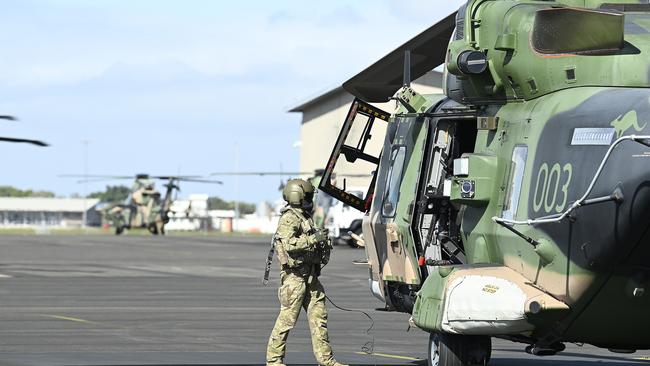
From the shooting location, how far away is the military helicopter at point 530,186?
31.1 ft

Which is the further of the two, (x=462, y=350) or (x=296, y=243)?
(x=296, y=243)

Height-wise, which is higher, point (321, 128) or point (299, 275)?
point (321, 128)

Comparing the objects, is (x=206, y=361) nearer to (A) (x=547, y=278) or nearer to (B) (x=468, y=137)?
(B) (x=468, y=137)

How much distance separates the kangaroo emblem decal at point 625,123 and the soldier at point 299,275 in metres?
3.83

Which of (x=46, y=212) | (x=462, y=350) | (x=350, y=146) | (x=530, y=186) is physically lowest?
(x=462, y=350)

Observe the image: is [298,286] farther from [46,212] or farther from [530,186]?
[46,212]

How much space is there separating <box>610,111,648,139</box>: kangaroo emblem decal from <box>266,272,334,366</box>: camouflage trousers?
4.04 meters

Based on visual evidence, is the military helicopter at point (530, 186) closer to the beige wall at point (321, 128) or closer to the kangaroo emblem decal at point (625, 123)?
the kangaroo emblem decal at point (625, 123)

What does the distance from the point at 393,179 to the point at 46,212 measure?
152 meters

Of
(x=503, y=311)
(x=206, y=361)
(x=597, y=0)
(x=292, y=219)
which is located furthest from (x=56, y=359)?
(x=597, y=0)

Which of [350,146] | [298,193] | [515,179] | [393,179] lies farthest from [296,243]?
[515,179]

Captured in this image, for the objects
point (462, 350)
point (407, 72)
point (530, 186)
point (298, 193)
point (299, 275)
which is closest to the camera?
point (530, 186)

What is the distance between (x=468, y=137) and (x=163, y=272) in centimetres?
2157

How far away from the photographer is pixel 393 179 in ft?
42.9
